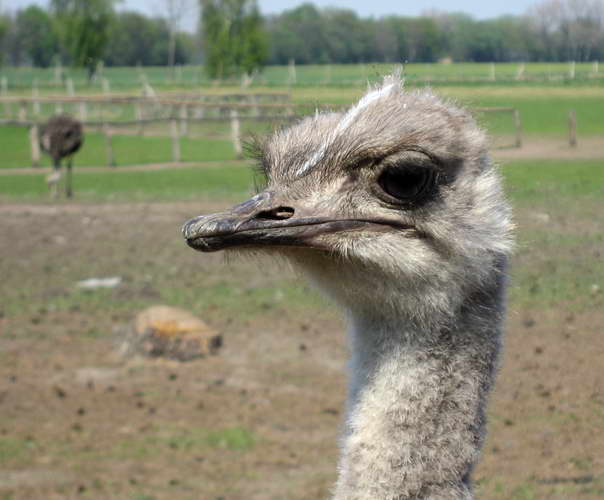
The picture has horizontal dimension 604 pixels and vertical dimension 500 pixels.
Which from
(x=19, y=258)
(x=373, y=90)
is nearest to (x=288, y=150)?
(x=373, y=90)

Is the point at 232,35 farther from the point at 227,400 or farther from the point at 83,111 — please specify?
the point at 83,111

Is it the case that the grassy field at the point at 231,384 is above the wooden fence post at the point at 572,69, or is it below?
below

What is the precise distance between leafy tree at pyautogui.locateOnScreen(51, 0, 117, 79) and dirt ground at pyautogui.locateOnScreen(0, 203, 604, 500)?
27225 mm

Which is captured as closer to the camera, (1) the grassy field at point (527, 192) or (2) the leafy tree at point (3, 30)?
(1) the grassy field at point (527, 192)

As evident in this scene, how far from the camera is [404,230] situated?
81.0 inches

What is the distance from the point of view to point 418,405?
6.72ft

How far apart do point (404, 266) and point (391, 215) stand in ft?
0.35

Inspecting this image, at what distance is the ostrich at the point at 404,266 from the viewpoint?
2.03 m

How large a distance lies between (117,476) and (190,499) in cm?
44

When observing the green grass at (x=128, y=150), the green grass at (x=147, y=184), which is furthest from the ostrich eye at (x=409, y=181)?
the green grass at (x=128, y=150)

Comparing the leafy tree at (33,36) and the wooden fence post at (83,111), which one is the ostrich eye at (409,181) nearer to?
the wooden fence post at (83,111)

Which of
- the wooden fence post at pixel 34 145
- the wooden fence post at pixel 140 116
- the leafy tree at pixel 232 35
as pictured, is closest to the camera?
the leafy tree at pixel 232 35

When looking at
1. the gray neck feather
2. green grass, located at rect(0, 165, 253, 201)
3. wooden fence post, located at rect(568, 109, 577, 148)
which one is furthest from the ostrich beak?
wooden fence post, located at rect(568, 109, 577, 148)

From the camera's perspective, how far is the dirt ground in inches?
182
